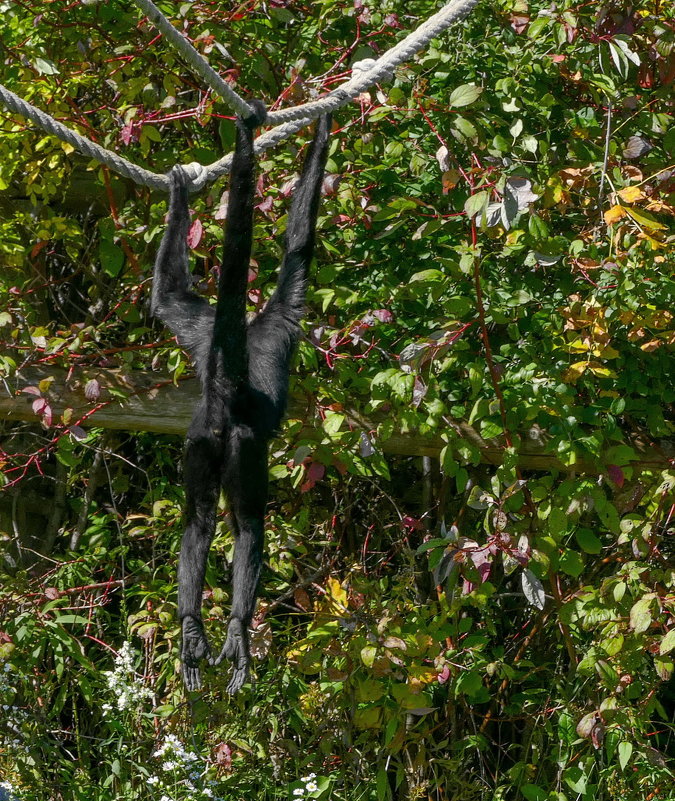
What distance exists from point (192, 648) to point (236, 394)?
0.94 metres

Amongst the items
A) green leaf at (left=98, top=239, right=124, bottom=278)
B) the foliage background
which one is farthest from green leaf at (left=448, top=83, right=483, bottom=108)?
green leaf at (left=98, top=239, right=124, bottom=278)

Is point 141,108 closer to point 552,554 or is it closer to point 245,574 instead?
point 245,574

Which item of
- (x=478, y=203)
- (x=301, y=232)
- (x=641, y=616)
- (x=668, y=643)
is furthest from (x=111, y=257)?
(x=668, y=643)

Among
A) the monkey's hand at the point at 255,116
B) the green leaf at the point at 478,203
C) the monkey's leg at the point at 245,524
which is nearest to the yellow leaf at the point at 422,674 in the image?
the monkey's leg at the point at 245,524

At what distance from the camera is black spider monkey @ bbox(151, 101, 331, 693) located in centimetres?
341

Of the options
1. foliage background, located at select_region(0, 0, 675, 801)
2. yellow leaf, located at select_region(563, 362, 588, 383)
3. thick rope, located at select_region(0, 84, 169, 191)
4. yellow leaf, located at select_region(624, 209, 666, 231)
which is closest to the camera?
thick rope, located at select_region(0, 84, 169, 191)

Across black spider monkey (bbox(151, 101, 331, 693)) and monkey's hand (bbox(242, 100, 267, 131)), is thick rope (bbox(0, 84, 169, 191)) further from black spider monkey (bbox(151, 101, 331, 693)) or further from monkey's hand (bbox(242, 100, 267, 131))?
monkey's hand (bbox(242, 100, 267, 131))

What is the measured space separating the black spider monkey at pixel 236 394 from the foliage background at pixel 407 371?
0.93 feet

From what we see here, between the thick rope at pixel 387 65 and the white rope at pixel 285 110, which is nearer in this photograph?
the white rope at pixel 285 110

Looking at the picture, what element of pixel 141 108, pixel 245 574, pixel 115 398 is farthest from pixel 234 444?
pixel 141 108

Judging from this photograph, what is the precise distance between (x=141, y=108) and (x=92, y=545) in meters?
2.52

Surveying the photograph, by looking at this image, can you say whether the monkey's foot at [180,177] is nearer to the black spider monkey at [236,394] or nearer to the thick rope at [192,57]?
the black spider monkey at [236,394]

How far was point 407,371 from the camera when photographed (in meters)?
4.08

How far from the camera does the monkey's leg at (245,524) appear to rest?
364 centimetres
